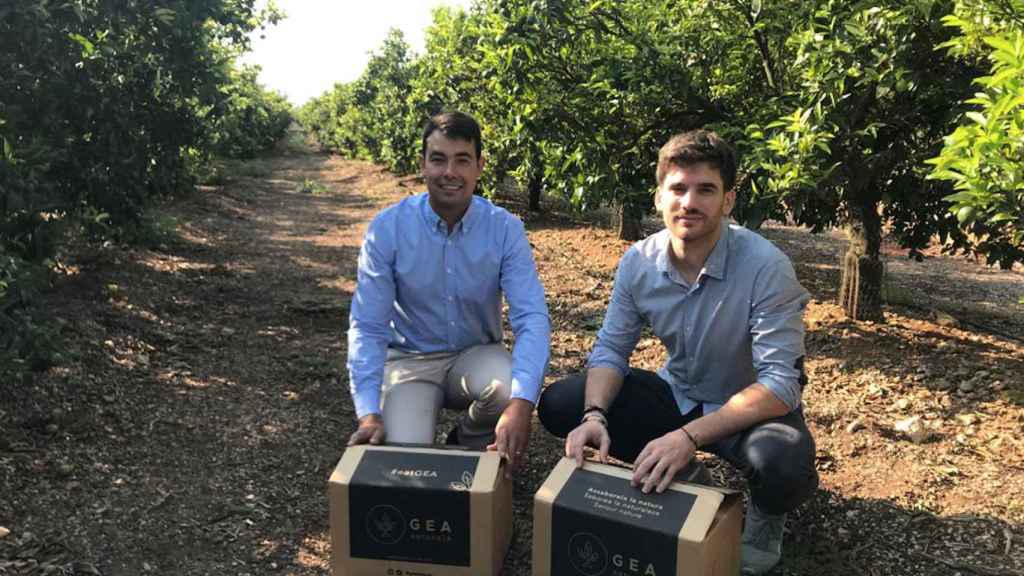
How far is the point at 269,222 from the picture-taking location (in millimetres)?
11914

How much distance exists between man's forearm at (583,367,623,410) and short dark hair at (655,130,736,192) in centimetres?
73

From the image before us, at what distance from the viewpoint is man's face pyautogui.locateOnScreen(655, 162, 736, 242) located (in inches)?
93.3

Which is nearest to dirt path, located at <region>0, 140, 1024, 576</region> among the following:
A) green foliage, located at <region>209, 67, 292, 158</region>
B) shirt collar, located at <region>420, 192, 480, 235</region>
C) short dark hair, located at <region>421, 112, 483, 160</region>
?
shirt collar, located at <region>420, 192, 480, 235</region>

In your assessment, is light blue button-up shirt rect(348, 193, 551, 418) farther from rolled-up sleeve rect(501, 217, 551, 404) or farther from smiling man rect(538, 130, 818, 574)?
smiling man rect(538, 130, 818, 574)

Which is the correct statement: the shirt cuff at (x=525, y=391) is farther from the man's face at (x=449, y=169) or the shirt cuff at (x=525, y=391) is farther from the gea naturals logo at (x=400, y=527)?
the man's face at (x=449, y=169)

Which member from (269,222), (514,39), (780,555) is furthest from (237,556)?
Answer: (269,222)

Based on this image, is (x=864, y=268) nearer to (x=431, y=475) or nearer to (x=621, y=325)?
(x=621, y=325)

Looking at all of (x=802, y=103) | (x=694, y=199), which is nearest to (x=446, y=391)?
(x=694, y=199)

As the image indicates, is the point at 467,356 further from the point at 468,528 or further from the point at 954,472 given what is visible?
the point at 954,472

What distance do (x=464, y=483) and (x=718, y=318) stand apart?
1.01 metres

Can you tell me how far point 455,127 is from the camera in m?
2.75

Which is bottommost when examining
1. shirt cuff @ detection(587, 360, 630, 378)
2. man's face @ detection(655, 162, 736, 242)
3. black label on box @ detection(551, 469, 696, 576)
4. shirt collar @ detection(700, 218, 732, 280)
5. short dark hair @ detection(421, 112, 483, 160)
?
black label on box @ detection(551, 469, 696, 576)

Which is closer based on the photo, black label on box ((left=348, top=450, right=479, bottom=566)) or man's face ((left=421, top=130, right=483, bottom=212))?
black label on box ((left=348, top=450, right=479, bottom=566))

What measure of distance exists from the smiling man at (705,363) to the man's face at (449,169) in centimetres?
66
